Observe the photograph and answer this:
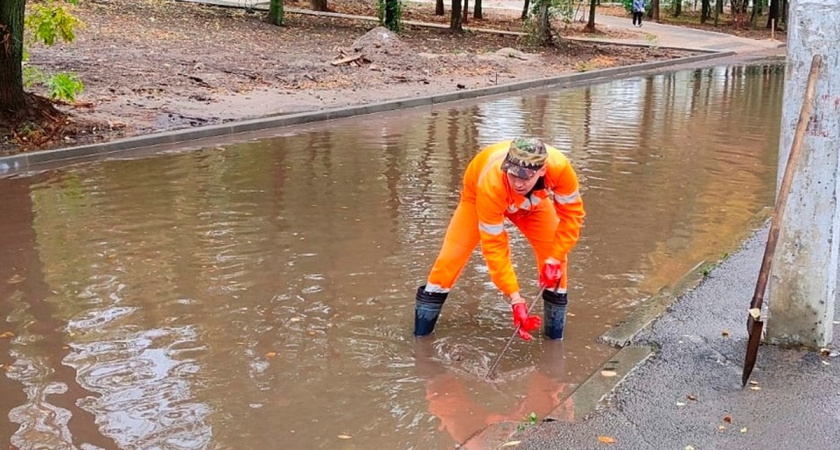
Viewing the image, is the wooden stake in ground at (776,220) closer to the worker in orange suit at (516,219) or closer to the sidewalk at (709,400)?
the sidewalk at (709,400)

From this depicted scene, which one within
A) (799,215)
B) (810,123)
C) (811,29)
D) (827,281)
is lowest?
(827,281)

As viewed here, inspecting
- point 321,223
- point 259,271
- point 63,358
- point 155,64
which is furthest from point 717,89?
point 63,358

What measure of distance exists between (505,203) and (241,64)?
15.6 metres

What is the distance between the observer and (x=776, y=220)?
4.33 m

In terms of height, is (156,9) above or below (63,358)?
above

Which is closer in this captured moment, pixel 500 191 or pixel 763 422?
pixel 763 422

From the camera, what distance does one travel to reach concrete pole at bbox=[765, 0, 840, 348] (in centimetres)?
451

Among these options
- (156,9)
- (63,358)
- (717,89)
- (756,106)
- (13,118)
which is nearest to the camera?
(63,358)

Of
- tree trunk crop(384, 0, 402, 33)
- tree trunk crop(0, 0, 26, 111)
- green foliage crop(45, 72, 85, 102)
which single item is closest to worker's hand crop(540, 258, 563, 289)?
green foliage crop(45, 72, 85, 102)

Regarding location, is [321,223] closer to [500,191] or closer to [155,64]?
[500,191]

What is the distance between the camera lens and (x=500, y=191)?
4.61 m

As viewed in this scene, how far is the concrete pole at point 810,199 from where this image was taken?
4508mm

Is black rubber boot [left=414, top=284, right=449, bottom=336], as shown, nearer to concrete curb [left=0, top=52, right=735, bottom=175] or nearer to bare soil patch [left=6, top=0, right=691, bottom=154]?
concrete curb [left=0, top=52, right=735, bottom=175]

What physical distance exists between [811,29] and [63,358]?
14.5ft
